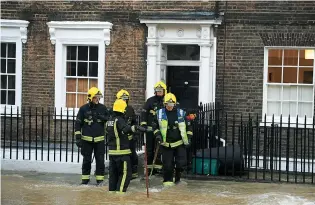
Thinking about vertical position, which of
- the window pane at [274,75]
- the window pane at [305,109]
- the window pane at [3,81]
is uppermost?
the window pane at [274,75]

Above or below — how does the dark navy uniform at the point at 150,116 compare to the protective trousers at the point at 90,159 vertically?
above

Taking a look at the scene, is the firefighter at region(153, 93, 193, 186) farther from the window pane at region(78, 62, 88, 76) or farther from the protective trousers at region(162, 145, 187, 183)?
the window pane at region(78, 62, 88, 76)

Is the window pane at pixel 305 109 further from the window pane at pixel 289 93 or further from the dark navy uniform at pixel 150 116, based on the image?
the dark navy uniform at pixel 150 116

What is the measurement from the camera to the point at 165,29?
16188mm

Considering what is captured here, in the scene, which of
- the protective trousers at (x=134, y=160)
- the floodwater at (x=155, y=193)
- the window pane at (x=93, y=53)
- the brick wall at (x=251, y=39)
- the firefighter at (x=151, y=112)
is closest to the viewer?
the floodwater at (x=155, y=193)

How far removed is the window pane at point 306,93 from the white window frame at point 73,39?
204 inches

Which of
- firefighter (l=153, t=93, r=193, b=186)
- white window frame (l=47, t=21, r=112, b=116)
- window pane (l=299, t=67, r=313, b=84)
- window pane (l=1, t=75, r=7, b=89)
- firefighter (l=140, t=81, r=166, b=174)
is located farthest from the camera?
window pane (l=1, t=75, r=7, b=89)

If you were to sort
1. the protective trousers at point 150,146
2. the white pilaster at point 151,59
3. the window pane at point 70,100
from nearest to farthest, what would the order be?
the protective trousers at point 150,146 < the white pilaster at point 151,59 < the window pane at point 70,100

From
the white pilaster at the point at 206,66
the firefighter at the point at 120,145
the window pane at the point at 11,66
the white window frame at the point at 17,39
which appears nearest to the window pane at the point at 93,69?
the white window frame at the point at 17,39

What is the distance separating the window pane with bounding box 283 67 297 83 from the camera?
1562 centimetres

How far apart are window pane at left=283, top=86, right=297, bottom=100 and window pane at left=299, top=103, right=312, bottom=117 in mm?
270

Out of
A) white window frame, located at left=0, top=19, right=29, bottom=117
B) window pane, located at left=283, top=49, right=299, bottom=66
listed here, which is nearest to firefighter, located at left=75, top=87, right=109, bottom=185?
white window frame, located at left=0, top=19, right=29, bottom=117

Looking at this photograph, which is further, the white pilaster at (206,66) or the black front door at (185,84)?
the black front door at (185,84)

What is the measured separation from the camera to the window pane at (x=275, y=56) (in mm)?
15586
